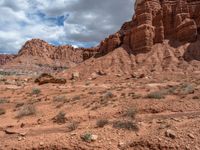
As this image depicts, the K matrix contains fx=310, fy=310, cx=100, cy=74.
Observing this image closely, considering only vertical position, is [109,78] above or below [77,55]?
below

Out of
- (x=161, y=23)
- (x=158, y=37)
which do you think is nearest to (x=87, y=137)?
(x=158, y=37)

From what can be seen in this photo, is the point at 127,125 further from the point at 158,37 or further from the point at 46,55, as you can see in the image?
the point at 46,55

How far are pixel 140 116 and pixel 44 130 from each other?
3.59 m

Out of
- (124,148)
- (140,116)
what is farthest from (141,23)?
(124,148)

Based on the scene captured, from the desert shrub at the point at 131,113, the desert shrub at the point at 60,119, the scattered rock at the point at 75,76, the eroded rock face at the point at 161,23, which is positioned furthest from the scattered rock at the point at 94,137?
the eroded rock face at the point at 161,23

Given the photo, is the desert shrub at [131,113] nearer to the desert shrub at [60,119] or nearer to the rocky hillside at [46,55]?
the desert shrub at [60,119]

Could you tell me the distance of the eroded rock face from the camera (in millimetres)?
49281

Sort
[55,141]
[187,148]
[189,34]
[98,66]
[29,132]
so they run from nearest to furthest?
1. [187,148]
2. [55,141]
3. [29,132]
4. [189,34]
5. [98,66]

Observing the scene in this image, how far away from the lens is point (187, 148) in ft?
26.2

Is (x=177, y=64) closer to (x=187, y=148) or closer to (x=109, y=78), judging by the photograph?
(x=109, y=78)

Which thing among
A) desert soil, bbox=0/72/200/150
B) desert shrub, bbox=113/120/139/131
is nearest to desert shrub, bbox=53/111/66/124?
desert soil, bbox=0/72/200/150

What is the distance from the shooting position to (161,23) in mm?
51969

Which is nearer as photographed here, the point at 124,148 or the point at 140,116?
the point at 124,148

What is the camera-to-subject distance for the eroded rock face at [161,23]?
162 ft
